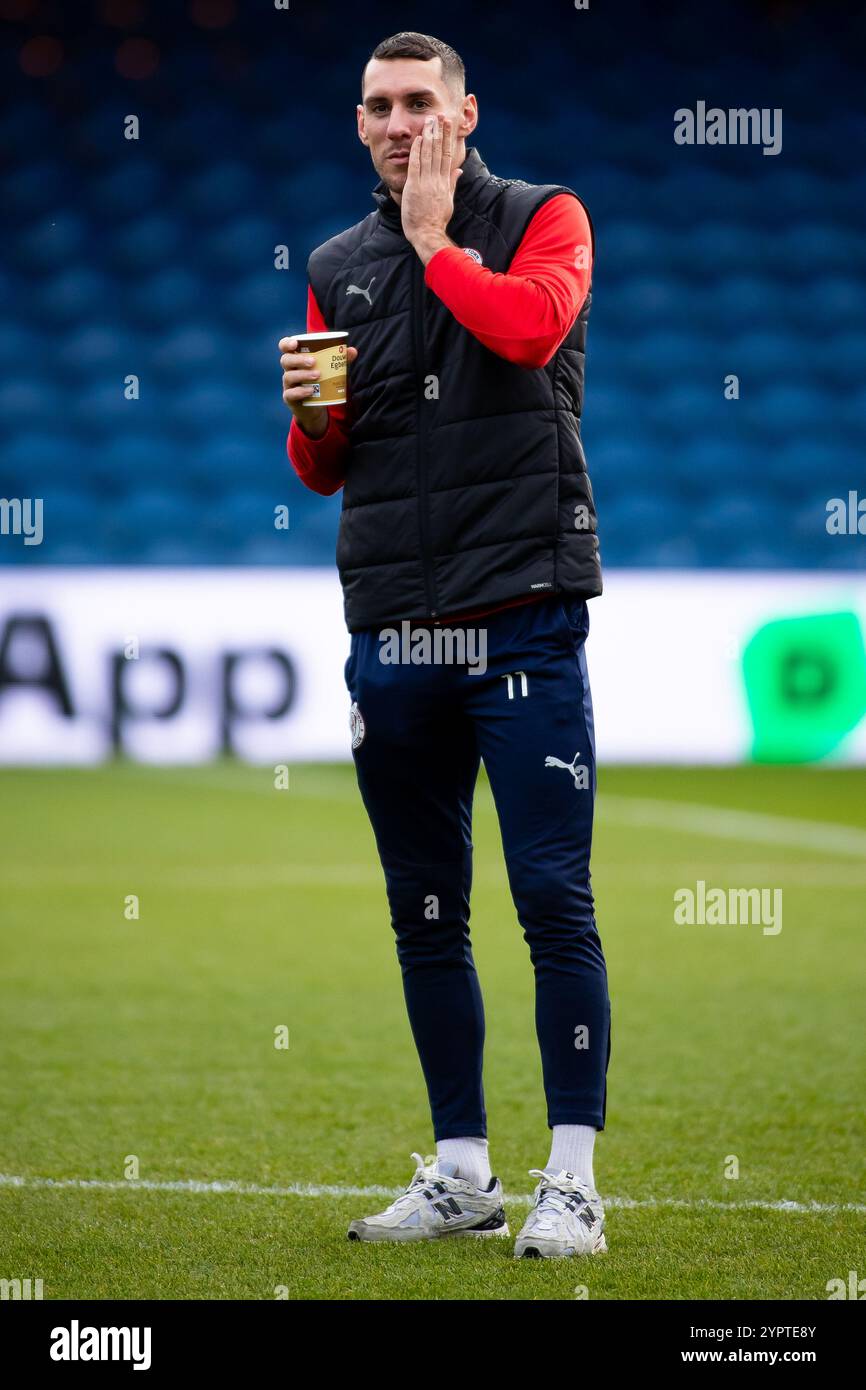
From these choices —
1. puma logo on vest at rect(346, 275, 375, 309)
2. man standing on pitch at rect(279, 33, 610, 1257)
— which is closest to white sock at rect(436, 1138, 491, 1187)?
man standing on pitch at rect(279, 33, 610, 1257)

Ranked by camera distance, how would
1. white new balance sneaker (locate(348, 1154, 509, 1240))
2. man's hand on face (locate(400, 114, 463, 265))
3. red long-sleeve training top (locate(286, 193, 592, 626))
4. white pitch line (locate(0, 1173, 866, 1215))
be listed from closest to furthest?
red long-sleeve training top (locate(286, 193, 592, 626)) → man's hand on face (locate(400, 114, 463, 265)) → white new balance sneaker (locate(348, 1154, 509, 1240)) → white pitch line (locate(0, 1173, 866, 1215))

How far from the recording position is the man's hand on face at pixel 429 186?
9.18 ft

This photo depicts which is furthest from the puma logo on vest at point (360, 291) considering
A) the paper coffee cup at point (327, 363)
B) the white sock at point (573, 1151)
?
the white sock at point (573, 1151)

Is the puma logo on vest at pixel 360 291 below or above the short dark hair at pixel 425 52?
below

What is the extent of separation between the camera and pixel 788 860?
7.54 meters

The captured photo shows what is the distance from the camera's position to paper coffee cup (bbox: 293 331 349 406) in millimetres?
2867

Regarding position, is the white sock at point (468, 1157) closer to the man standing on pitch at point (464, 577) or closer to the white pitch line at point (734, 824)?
the man standing on pitch at point (464, 577)

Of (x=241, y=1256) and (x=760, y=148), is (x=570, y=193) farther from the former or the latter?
(x=760, y=148)

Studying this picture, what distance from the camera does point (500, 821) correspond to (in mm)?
2830

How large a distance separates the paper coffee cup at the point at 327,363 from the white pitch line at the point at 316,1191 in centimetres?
143

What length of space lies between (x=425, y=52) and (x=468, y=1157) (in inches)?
71.9

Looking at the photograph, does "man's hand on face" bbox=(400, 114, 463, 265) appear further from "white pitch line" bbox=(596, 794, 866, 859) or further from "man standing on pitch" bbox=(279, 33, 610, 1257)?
"white pitch line" bbox=(596, 794, 866, 859)

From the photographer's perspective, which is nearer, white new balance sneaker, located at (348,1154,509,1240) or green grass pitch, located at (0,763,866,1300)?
green grass pitch, located at (0,763,866,1300)

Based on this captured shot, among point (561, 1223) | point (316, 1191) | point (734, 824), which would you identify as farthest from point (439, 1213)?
point (734, 824)
